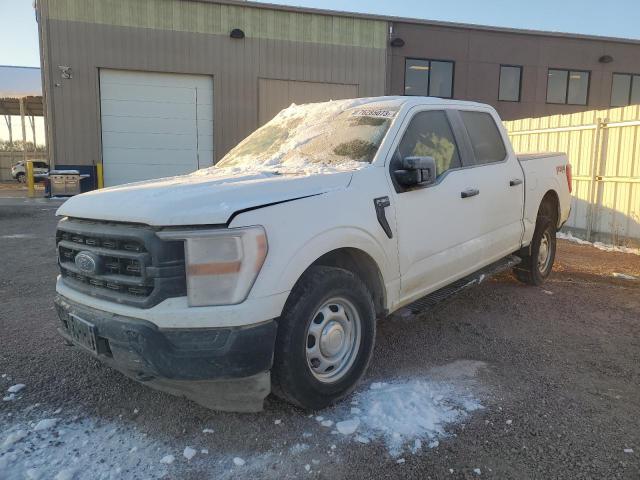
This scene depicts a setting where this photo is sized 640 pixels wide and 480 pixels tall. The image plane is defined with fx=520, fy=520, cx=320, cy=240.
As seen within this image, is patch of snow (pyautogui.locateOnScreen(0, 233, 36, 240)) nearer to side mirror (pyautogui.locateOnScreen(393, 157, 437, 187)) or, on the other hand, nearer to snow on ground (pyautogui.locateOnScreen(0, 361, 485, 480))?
snow on ground (pyautogui.locateOnScreen(0, 361, 485, 480))

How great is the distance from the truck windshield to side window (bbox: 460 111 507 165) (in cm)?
108

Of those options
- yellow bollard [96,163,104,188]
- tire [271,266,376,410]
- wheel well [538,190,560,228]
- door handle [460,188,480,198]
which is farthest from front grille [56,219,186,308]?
yellow bollard [96,163,104,188]

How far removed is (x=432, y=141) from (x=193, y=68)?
53.8 ft

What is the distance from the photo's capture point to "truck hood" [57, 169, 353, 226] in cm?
254

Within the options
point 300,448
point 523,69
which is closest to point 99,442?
point 300,448

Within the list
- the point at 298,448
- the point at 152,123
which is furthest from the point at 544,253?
the point at 152,123

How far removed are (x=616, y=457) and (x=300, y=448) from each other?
162 cm

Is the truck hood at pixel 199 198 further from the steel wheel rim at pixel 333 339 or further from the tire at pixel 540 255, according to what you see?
the tire at pixel 540 255

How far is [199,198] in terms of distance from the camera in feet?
8.65

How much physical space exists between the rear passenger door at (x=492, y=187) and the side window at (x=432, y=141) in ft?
0.74

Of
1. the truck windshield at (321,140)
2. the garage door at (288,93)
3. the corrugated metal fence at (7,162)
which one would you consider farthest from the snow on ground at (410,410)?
the corrugated metal fence at (7,162)

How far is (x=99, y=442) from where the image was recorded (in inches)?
111

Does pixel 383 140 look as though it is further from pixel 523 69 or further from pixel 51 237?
pixel 523 69

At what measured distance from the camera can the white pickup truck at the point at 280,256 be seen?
100 inches
